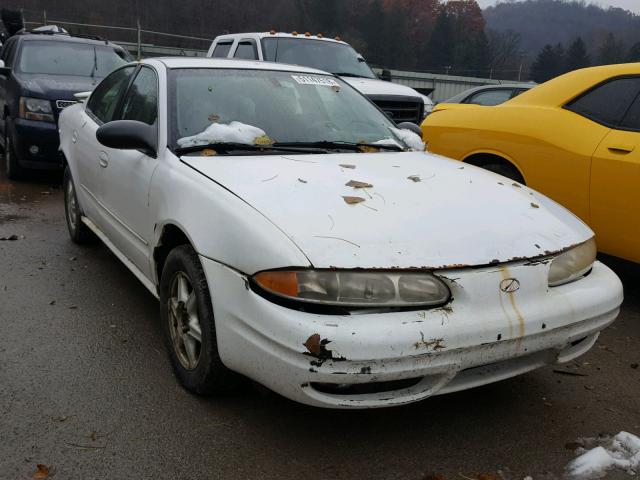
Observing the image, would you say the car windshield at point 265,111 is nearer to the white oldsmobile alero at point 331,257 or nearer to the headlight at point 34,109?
the white oldsmobile alero at point 331,257

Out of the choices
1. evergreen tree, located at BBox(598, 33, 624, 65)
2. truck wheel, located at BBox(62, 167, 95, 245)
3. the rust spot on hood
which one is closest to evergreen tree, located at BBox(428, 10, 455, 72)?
evergreen tree, located at BBox(598, 33, 624, 65)

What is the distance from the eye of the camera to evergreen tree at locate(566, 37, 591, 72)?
46.6 m

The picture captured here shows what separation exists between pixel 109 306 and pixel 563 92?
350 centimetres

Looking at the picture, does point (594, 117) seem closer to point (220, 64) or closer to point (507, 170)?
point (507, 170)

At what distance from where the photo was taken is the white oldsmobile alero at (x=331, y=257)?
222 centimetres

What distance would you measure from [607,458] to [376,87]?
7107 millimetres

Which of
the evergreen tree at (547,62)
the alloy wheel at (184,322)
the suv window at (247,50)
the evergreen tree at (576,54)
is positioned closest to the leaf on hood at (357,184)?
the alloy wheel at (184,322)

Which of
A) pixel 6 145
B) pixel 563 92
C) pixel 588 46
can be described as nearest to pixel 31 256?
pixel 6 145

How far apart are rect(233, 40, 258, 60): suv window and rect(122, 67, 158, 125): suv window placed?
16.7 ft

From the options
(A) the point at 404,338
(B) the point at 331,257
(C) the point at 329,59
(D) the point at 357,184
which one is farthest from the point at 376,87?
(A) the point at 404,338

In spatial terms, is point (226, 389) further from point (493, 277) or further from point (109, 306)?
point (109, 306)

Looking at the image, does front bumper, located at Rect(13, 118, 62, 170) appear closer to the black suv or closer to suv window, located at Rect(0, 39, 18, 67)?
the black suv

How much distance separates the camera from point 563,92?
455cm

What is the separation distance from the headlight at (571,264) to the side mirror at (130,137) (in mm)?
2023
